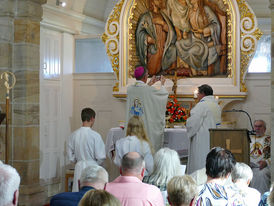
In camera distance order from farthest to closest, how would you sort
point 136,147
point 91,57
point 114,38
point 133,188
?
point 91,57, point 114,38, point 136,147, point 133,188

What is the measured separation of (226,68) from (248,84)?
517 millimetres

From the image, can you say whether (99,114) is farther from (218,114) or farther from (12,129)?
(218,114)

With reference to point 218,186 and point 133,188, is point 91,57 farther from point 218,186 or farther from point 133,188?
point 218,186

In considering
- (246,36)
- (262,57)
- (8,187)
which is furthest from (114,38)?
(8,187)

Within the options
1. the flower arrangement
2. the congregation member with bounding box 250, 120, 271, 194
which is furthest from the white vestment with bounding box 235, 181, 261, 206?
the flower arrangement

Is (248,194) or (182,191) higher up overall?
(182,191)

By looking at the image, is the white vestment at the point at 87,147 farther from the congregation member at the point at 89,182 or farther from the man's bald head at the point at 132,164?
the congregation member at the point at 89,182

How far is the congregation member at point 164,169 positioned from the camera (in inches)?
217

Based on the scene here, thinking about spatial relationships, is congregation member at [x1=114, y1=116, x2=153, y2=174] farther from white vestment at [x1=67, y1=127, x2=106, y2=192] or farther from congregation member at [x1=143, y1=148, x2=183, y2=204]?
congregation member at [x1=143, y1=148, x2=183, y2=204]

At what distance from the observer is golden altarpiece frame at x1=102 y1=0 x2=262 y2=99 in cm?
1023

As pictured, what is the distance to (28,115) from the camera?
9273 millimetres

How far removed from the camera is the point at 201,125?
28.4ft

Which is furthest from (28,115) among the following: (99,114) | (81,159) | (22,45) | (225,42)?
(225,42)

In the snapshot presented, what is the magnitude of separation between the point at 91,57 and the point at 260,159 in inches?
187
